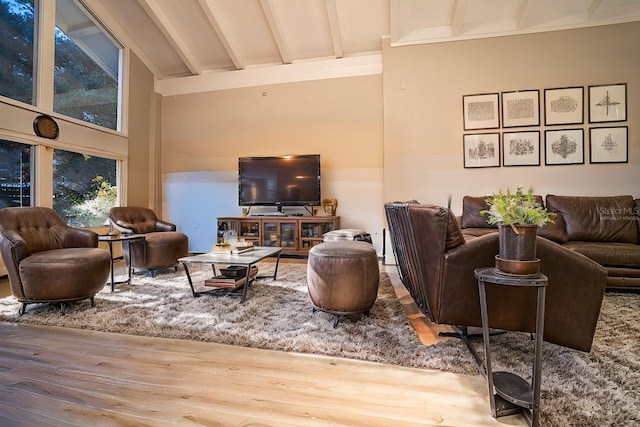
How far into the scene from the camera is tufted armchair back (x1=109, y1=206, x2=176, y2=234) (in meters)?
3.83

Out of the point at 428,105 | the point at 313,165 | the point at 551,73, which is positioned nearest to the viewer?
the point at 551,73

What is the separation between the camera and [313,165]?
4723 millimetres

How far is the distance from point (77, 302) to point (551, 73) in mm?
5920

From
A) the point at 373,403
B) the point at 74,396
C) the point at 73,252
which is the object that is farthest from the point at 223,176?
the point at 373,403

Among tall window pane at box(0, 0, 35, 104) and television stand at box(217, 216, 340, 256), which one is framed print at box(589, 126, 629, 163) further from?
tall window pane at box(0, 0, 35, 104)

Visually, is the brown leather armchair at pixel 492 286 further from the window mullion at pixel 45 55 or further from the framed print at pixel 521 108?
the window mullion at pixel 45 55

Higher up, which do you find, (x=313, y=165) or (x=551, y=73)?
(x=551, y=73)

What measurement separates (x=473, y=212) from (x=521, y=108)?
160cm

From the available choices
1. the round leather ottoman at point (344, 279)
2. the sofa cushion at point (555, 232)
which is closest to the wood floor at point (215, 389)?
the round leather ottoman at point (344, 279)

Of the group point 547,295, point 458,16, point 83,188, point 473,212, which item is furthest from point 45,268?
point 458,16

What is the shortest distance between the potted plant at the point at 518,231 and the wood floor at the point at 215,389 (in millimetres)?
590

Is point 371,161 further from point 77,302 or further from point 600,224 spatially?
point 77,302

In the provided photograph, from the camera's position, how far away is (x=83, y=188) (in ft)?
14.5

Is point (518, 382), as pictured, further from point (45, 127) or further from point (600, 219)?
point (45, 127)
